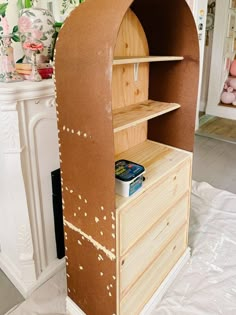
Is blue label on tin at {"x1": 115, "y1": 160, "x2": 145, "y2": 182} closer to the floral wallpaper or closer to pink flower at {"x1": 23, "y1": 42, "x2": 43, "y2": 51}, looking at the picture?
pink flower at {"x1": 23, "y1": 42, "x2": 43, "y2": 51}

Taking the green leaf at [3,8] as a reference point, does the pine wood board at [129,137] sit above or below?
below

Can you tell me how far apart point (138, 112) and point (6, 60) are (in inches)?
24.8

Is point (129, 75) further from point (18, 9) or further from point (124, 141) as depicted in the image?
point (18, 9)

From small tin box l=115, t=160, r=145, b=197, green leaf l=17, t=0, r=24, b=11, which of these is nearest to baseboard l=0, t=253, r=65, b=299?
small tin box l=115, t=160, r=145, b=197

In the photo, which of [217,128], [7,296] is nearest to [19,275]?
[7,296]

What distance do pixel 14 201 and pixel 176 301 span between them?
1014 millimetres

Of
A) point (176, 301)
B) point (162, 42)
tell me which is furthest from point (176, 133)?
point (176, 301)

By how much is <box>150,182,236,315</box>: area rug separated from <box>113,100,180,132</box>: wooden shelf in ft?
3.30

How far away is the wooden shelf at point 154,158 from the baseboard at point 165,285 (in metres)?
0.67

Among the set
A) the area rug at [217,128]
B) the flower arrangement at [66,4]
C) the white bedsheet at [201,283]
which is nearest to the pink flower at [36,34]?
the flower arrangement at [66,4]

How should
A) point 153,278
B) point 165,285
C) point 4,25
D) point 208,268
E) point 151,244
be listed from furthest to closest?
point 208,268 → point 165,285 → point 153,278 → point 151,244 → point 4,25

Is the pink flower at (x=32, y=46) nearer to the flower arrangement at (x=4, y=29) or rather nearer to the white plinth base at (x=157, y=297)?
the flower arrangement at (x=4, y=29)

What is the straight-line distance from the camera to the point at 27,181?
56.3 inches

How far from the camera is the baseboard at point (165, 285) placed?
1.45 meters
